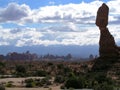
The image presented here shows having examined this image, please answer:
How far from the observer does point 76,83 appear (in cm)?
4916

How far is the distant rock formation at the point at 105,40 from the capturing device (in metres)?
77.3

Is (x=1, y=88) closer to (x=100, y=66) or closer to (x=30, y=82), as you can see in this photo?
(x=30, y=82)

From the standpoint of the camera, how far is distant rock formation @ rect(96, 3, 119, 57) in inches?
3044

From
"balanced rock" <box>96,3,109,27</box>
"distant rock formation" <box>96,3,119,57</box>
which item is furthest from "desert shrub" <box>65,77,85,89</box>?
"balanced rock" <box>96,3,109,27</box>

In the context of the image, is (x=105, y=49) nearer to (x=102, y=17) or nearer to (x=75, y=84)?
(x=102, y=17)

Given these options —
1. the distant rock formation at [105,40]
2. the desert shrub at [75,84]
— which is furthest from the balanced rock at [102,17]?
the desert shrub at [75,84]

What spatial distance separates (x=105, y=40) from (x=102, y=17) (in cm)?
438

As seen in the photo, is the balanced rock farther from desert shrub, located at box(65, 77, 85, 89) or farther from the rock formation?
desert shrub, located at box(65, 77, 85, 89)

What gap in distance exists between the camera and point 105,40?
77.5 metres

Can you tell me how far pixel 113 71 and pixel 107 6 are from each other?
12.6m

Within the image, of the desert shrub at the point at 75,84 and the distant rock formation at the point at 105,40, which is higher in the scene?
the distant rock formation at the point at 105,40

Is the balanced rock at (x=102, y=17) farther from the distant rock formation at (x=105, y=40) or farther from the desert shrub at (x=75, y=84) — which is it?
the desert shrub at (x=75, y=84)

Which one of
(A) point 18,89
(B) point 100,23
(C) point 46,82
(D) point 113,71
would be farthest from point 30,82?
(B) point 100,23

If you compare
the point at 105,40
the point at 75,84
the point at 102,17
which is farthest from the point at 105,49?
the point at 75,84
